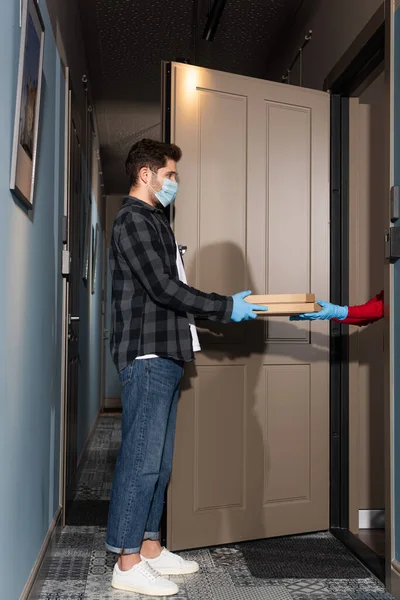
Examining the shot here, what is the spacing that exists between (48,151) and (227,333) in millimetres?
1058

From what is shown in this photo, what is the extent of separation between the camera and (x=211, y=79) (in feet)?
9.91

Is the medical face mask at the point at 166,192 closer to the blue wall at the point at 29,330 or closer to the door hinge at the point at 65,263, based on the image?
the blue wall at the point at 29,330

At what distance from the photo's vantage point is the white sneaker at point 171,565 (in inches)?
104

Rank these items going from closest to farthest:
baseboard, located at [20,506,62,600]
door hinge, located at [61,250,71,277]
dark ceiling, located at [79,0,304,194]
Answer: baseboard, located at [20,506,62,600] < door hinge, located at [61,250,71,277] < dark ceiling, located at [79,0,304,194]

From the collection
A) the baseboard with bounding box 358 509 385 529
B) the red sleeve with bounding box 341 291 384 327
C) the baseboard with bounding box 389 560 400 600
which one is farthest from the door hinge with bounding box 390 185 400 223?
the baseboard with bounding box 358 509 385 529

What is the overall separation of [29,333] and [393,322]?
1252 mm

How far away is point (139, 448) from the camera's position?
248 centimetres

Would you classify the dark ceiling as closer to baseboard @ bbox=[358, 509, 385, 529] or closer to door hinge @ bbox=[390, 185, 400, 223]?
door hinge @ bbox=[390, 185, 400, 223]

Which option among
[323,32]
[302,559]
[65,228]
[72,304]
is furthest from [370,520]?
[323,32]

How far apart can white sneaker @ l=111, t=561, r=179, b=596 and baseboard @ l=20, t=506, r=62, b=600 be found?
28cm

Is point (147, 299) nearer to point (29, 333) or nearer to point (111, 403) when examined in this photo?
point (29, 333)

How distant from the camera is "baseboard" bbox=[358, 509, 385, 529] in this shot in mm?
3346

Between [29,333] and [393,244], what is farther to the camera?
[393,244]

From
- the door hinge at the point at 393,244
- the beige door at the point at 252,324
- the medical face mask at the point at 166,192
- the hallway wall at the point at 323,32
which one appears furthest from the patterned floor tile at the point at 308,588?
the hallway wall at the point at 323,32
